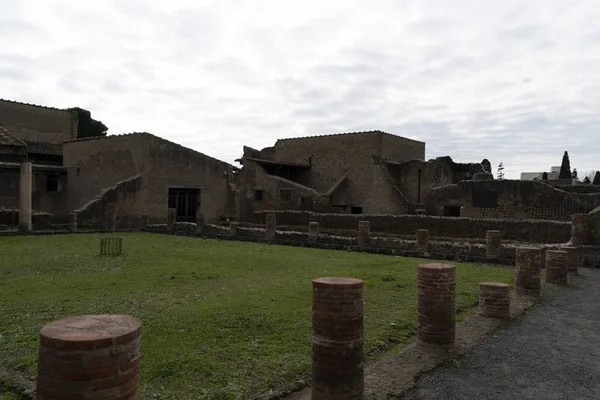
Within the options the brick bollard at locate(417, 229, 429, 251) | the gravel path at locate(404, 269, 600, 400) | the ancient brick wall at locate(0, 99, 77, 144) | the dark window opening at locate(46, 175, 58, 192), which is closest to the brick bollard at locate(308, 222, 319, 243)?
the brick bollard at locate(417, 229, 429, 251)

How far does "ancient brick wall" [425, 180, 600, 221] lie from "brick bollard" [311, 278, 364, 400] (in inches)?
661

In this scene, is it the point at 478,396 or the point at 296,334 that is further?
the point at 296,334

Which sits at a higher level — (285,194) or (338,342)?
(285,194)

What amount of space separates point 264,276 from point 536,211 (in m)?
13.8

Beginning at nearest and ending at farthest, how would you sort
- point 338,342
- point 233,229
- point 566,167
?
1. point 338,342
2. point 233,229
3. point 566,167

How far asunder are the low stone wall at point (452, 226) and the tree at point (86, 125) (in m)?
25.4

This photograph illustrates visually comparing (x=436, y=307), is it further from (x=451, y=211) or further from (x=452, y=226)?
(x=451, y=211)

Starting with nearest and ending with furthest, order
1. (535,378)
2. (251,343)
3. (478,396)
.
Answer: (478,396), (535,378), (251,343)

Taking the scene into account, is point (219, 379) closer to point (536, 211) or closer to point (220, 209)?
point (536, 211)

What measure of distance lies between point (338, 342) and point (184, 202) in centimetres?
2203

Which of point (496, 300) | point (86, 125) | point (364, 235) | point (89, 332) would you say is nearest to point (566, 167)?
point (364, 235)

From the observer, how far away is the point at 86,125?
38.7 meters

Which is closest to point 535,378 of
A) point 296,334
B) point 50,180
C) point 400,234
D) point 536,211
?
point 296,334

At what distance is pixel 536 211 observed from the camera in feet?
59.5
